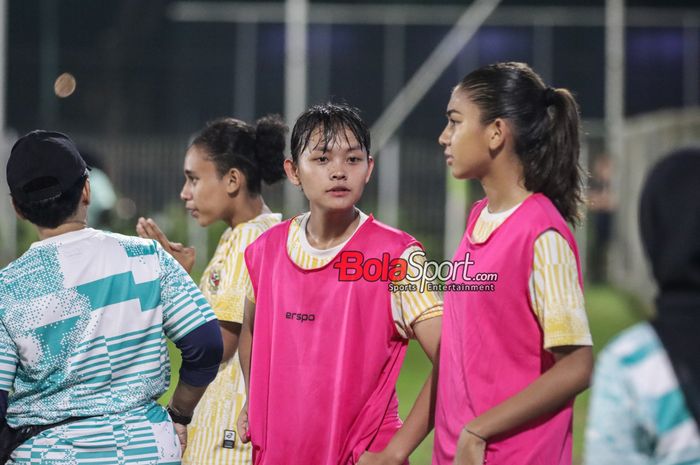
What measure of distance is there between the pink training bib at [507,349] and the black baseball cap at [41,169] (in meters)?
1.13

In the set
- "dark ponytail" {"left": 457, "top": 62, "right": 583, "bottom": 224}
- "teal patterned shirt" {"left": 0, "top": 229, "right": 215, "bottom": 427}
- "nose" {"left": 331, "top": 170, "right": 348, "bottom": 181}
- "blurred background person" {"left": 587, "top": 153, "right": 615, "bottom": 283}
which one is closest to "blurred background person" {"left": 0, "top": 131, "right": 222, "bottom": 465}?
"teal patterned shirt" {"left": 0, "top": 229, "right": 215, "bottom": 427}

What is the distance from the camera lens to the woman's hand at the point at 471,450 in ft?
10.7

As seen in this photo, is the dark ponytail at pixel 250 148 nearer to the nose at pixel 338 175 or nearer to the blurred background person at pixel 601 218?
the nose at pixel 338 175

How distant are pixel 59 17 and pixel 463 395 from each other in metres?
20.0

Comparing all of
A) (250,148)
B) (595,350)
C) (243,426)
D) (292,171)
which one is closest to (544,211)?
(292,171)

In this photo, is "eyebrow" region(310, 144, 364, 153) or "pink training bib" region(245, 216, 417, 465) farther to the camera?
"eyebrow" region(310, 144, 364, 153)

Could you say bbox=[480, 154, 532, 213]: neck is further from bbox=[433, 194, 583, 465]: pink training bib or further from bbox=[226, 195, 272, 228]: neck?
bbox=[226, 195, 272, 228]: neck

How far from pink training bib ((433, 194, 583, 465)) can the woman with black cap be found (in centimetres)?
91

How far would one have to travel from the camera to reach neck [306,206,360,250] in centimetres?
373

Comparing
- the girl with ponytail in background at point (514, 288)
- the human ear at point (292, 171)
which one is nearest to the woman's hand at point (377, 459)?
the girl with ponytail in background at point (514, 288)

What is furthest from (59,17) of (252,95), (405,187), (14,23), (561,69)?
(561,69)

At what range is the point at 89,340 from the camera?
3.33 metres

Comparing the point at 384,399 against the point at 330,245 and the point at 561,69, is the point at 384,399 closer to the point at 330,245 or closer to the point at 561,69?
the point at 330,245

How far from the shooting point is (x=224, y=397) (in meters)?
4.16
